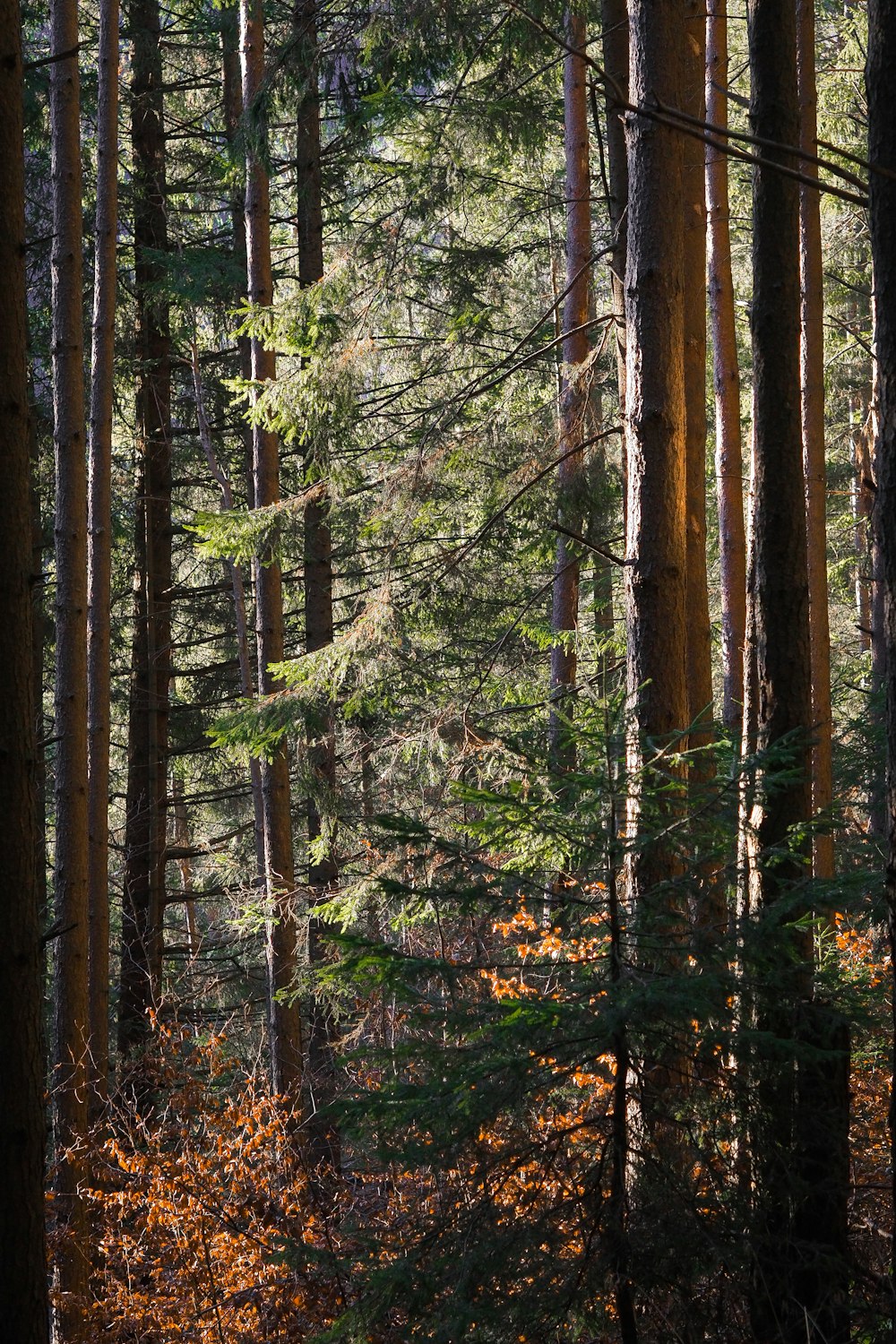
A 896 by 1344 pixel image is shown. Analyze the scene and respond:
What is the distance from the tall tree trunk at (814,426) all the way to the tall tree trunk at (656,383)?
3.59 m

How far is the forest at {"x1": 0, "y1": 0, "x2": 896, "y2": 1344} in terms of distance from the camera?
3385 mm

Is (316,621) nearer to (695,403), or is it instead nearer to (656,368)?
(695,403)

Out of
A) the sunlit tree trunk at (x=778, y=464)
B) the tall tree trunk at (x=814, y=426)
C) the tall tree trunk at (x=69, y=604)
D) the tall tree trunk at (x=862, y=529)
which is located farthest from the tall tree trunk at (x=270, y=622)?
the tall tree trunk at (x=862, y=529)

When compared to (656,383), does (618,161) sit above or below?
above

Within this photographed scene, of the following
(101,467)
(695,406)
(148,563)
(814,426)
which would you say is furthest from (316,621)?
(695,406)

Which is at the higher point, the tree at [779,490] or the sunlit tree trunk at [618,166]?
the sunlit tree trunk at [618,166]

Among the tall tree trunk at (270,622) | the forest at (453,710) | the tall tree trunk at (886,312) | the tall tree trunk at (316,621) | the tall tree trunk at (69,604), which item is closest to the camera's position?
the tall tree trunk at (886,312)

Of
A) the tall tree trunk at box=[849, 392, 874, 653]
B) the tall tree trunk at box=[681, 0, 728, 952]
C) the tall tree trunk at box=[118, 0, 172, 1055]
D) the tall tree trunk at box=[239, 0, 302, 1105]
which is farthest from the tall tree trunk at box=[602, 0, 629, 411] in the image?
the tall tree trunk at box=[849, 392, 874, 653]

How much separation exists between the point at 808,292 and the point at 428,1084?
317 inches

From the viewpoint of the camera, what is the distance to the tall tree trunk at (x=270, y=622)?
9.03 m

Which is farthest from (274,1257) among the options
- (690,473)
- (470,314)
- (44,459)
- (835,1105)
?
(44,459)

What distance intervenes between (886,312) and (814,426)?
6665mm

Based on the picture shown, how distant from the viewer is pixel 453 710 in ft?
24.5

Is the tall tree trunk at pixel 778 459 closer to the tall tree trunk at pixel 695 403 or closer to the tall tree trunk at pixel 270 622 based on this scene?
the tall tree trunk at pixel 695 403
